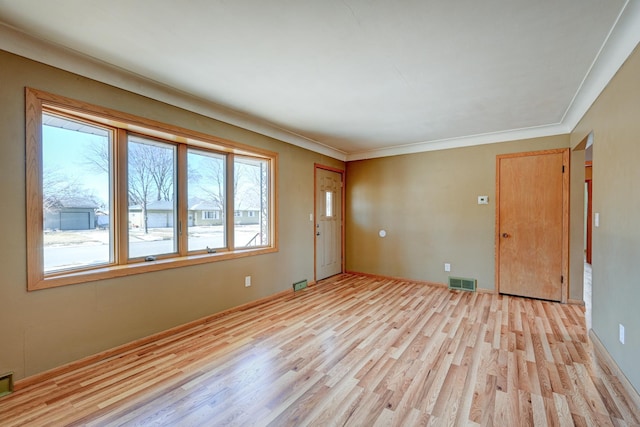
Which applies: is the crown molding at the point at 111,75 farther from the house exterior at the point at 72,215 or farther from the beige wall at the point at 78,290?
the house exterior at the point at 72,215

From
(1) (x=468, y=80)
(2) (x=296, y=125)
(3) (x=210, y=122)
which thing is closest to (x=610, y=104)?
(1) (x=468, y=80)

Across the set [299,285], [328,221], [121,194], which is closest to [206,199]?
[121,194]

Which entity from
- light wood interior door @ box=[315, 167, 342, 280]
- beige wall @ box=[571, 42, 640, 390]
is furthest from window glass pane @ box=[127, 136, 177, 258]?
beige wall @ box=[571, 42, 640, 390]

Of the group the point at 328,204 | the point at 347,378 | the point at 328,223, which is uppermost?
the point at 328,204

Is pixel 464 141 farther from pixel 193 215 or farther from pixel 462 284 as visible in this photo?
pixel 193 215

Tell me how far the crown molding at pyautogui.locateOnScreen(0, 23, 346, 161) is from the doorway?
63.5 inches

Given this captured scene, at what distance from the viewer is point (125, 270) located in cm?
253

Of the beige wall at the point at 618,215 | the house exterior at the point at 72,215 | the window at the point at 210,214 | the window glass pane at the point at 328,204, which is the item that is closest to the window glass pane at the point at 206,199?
the window at the point at 210,214

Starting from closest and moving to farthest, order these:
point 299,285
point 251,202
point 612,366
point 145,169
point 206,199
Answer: point 612,366
point 145,169
point 206,199
point 251,202
point 299,285

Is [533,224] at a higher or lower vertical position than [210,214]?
lower

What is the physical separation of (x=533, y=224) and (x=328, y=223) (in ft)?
10.4

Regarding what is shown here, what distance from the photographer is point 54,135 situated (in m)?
2.24

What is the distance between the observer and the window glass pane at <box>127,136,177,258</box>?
2762 mm

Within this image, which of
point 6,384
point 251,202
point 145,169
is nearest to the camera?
point 6,384
